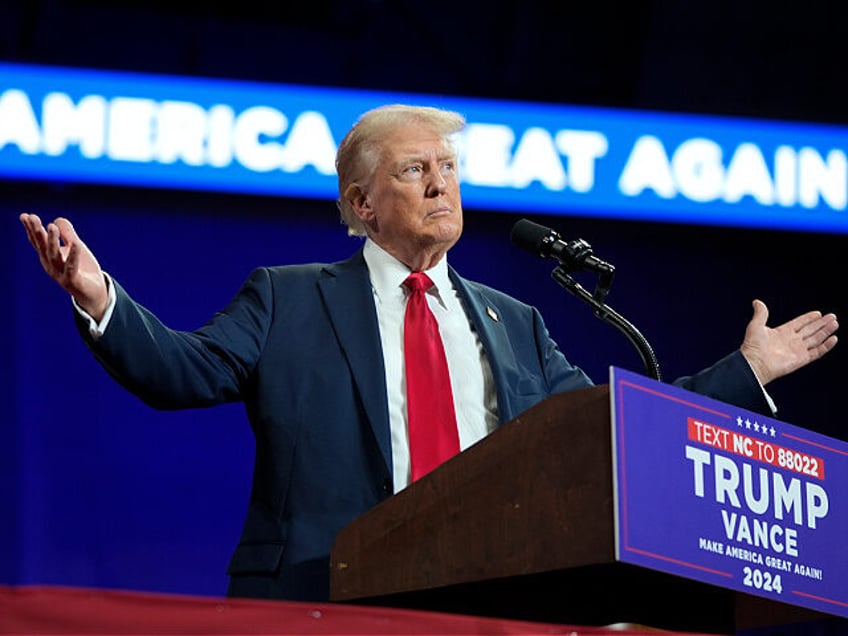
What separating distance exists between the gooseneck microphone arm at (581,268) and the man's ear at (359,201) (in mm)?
360

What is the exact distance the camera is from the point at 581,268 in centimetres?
212

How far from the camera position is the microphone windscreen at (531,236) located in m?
2.18

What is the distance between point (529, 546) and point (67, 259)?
692 millimetres

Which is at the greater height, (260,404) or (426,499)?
(260,404)

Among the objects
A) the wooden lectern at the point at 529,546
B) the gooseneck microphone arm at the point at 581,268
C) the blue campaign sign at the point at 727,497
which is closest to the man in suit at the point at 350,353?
the gooseneck microphone arm at the point at 581,268

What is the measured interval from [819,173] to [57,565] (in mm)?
2628

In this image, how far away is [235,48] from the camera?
518cm

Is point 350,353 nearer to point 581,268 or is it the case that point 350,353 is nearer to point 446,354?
point 446,354

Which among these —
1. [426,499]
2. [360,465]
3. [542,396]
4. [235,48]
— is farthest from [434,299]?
[235,48]

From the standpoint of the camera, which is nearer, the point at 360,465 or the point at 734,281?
the point at 360,465

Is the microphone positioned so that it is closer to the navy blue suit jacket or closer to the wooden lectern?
the navy blue suit jacket

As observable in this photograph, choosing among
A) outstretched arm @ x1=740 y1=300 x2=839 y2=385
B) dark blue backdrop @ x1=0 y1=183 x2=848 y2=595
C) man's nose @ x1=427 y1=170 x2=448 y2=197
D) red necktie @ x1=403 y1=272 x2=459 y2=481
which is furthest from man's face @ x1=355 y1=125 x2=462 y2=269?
dark blue backdrop @ x1=0 y1=183 x2=848 y2=595

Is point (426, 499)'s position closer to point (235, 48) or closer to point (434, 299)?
point (434, 299)

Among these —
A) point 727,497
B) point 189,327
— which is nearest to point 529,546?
point 727,497
